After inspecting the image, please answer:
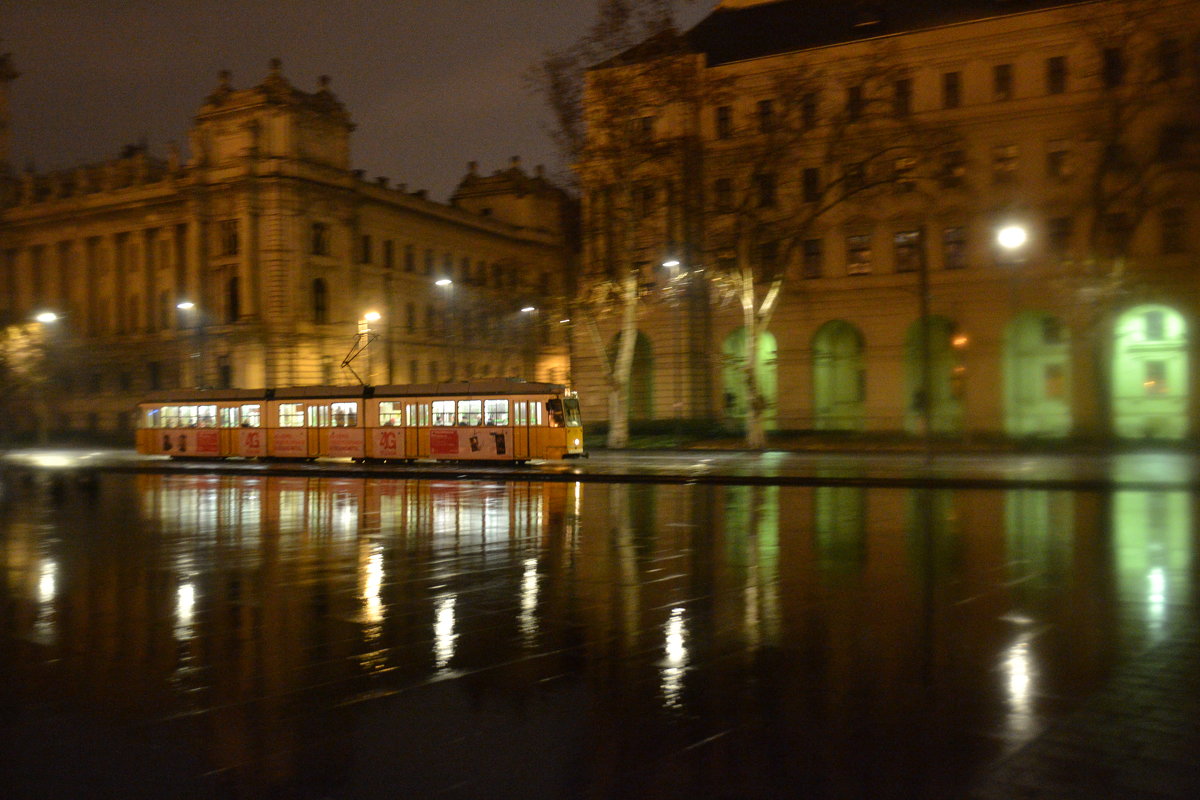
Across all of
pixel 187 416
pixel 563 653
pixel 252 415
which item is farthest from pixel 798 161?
pixel 563 653

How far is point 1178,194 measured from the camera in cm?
4303

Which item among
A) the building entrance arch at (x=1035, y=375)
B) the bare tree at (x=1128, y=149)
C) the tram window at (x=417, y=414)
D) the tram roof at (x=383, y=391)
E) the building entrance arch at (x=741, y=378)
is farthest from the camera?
the building entrance arch at (x=741, y=378)

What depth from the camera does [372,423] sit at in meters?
41.3

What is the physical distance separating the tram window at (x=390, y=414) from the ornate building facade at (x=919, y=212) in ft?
38.1

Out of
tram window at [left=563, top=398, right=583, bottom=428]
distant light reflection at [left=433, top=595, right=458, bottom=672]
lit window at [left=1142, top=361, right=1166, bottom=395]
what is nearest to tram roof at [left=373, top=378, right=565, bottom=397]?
tram window at [left=563, top=398, right=583, bottom=428]

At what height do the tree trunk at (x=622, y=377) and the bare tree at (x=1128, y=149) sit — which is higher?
the bare tree at (x=1128, y=149)

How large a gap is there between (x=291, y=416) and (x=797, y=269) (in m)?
25.8

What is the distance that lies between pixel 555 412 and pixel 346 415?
9.35 meters

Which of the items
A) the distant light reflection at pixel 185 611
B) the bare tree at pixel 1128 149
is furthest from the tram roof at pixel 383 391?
the distant light reflection at pixel 185 611

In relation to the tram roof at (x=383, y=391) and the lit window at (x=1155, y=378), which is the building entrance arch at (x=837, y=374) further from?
the tram roof at (x=383, y=391)

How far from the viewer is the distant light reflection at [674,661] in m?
7.21

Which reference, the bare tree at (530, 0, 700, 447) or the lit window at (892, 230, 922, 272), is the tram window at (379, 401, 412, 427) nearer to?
the bare tree at (530, 0, 700, 447)

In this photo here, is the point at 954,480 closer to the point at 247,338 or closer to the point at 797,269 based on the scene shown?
the point at 797,269

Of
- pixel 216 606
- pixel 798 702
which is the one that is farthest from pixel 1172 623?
pixel 216 606
